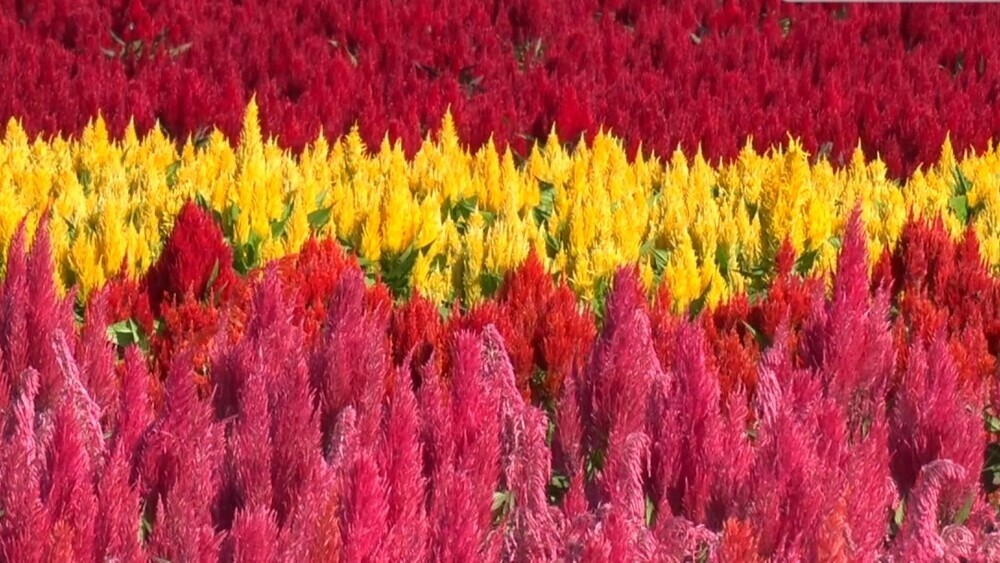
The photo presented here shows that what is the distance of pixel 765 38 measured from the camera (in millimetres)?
8070

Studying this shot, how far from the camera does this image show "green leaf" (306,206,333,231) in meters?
4.25

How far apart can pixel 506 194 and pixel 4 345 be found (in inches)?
75.1

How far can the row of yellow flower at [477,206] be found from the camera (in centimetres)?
386

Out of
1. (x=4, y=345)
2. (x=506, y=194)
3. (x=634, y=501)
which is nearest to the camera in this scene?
(x=634, y=501)

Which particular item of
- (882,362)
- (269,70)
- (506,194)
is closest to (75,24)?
(269,70)

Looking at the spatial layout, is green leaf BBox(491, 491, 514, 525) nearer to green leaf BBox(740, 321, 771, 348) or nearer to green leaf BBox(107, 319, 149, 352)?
green leaf BBox(740, 321, 771, 348)

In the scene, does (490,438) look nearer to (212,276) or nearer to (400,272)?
(212,276)

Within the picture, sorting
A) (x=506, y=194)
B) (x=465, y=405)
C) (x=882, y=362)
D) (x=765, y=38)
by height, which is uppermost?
(x=465, y=405)

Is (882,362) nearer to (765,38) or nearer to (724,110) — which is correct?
(724,110)

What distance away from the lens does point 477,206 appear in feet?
15.0

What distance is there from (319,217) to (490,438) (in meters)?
2.03

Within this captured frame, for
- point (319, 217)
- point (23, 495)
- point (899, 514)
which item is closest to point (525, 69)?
point (319, 217)

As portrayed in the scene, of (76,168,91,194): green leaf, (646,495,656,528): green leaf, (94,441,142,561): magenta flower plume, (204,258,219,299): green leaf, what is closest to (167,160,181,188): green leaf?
(76,168,91,194): green leaf

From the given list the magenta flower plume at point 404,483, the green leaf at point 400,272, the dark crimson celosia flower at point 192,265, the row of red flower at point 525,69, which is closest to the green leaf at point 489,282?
the green leaf at point 400,272
